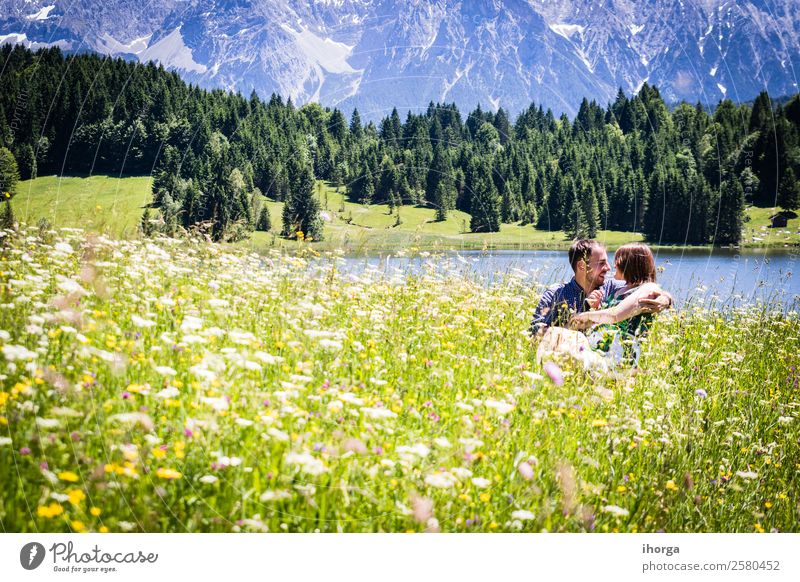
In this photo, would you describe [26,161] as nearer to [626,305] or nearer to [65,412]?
[65,412]

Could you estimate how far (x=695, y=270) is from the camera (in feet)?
18.2

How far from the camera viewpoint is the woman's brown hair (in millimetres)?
4297

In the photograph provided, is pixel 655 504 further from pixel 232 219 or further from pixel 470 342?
pixel 232 219

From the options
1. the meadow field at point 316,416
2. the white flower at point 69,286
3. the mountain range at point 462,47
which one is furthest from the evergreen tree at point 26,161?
the white flower at point 69,286

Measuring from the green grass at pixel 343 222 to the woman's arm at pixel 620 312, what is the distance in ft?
2.70

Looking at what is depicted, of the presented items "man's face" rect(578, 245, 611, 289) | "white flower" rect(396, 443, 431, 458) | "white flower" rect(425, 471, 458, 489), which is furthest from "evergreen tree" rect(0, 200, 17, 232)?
"man's face" rect(578, 245, 611, 289)

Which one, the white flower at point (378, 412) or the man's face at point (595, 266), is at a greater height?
the man's face at point (595, 266)

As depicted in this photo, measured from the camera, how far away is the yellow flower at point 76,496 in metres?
2.24

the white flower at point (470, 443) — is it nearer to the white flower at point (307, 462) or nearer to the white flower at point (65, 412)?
the white flower at point (307, 462)

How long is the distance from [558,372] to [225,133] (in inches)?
107

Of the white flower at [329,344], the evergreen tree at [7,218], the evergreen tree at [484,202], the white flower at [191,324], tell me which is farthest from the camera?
the evergreen tree at [484,202]

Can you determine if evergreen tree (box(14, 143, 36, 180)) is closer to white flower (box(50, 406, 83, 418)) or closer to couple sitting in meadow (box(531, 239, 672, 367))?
white flower (box(50, 406, 83, 418))

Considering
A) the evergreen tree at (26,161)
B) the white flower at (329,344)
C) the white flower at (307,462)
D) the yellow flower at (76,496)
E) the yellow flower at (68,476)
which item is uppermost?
the evergreen tree at (26,161)

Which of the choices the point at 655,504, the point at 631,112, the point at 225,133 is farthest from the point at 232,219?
the point at 631,112
